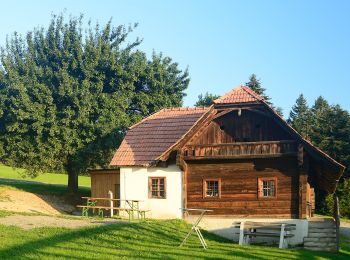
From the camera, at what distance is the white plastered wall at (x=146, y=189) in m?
29.2

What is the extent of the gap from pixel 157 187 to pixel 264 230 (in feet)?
22.5

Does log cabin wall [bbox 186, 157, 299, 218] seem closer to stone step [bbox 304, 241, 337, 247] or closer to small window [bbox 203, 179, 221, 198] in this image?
small window [bbox 203, 179, 221, 198]

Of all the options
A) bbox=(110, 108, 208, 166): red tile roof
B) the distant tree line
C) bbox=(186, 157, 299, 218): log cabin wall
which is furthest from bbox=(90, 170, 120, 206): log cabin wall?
the distant tree line

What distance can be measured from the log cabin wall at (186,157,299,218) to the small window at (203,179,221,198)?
0.17m

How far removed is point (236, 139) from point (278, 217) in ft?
15.5

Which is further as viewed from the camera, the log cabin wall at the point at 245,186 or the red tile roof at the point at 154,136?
the red tile roof at the point at 154,136

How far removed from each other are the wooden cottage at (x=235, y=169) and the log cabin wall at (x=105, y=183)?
8.83ft

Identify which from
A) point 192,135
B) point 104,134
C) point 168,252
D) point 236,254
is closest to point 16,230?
point 168,252

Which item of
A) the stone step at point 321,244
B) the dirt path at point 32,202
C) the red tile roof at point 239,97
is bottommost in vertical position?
the stone step at point 321,244

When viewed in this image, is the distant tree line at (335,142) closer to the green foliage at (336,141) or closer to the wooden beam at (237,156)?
the green foliage at (336,141)

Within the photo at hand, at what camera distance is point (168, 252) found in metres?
17.1

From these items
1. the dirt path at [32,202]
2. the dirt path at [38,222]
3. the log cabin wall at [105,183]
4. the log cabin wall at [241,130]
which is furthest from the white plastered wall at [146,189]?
the dirt path at [38,222]

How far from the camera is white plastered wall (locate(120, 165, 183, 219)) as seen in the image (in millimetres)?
29156

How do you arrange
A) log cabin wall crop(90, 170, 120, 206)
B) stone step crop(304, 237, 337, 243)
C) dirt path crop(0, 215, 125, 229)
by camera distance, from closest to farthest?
1. dirt path crop(0, 215, 125, 229)
2. stone step crop(304, 237, 337, 243)
3. log cabin wall crop(90, 170, 120, 206)
